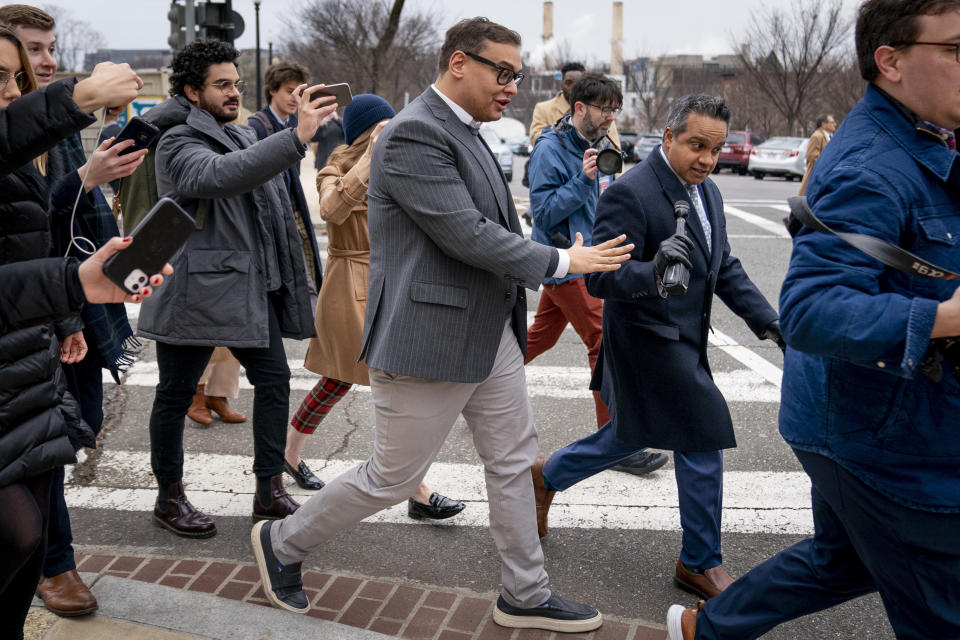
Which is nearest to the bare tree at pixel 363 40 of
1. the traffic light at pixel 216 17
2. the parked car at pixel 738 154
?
the parked car at pixel 738 154

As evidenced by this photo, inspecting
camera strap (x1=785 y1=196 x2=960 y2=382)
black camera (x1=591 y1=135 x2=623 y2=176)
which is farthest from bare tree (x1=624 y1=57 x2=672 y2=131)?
camera strap (x1=785 y1=196 x2=960 y2=382)

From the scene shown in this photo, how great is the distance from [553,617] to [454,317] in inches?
43.2

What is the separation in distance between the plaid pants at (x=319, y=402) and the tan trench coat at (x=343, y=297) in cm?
10

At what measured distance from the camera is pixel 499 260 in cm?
296

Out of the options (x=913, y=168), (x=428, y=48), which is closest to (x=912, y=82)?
(x=913, y=168)

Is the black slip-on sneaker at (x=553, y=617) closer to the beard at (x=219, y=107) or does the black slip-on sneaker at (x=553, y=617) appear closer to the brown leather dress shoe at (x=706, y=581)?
the brown leather dress shoe at (x=706, y=581)

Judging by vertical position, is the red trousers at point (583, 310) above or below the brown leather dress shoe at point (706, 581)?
above

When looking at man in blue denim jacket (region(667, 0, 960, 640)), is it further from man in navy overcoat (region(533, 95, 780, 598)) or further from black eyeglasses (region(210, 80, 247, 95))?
black eyeglasses (region(210, 80, 247, 95))

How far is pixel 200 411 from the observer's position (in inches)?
221

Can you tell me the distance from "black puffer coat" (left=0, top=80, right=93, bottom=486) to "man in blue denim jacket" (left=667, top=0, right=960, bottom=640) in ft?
5.62

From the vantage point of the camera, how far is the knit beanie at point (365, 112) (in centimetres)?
425

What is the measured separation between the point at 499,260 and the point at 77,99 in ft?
4.15

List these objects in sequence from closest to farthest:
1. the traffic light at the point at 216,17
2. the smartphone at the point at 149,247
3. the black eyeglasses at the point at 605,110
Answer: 1. the smartphone at the point at 149,247
2. the black eyeglasses at the point at 605,110
3. the traffic light at the point at 216,17

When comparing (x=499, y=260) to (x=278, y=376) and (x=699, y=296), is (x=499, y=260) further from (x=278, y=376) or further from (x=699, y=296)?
(x=278, y=376)
